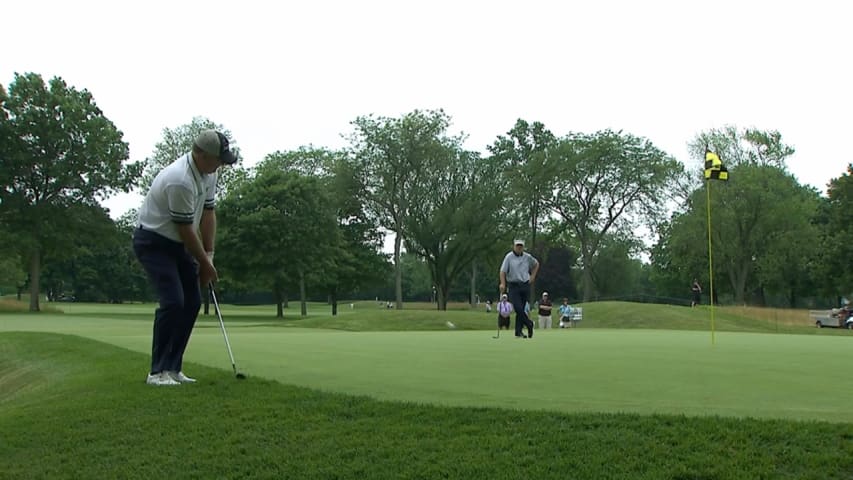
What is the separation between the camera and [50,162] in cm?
4906

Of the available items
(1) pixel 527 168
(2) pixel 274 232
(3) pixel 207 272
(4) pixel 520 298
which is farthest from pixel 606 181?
(3) pixel 207 272

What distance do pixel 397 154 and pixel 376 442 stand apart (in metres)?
58.4

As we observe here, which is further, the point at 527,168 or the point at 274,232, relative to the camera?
the point at 527,168

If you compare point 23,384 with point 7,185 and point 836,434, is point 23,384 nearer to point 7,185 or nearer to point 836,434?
point 836,434

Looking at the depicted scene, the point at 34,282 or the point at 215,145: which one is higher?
the point at 215,145

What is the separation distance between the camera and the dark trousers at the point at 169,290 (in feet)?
20.2

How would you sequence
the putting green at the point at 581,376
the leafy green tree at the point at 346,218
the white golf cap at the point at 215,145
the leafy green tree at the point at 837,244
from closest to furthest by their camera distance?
the putting green at the point at 581,376
the white golf cap at the point at 215,145
the leafy green tree at the point at 837,244
the leafy green tree at the point at 346,218

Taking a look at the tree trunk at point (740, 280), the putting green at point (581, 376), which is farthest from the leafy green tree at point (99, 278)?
the putting green at point (581, 376)

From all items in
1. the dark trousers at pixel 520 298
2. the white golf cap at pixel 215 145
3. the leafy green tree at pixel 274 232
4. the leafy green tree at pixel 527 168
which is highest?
the leafy green tree at pixel 527 168

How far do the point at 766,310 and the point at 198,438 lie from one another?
4757 centimetres

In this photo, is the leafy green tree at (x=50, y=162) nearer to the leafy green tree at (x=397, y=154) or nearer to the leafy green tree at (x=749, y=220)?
the leafy green tree at (x=397, y=154)

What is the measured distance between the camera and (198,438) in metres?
4.45

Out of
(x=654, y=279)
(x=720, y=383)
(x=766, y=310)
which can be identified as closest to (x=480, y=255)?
(x=766, y=310)

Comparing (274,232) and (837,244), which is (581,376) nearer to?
(274,232)
